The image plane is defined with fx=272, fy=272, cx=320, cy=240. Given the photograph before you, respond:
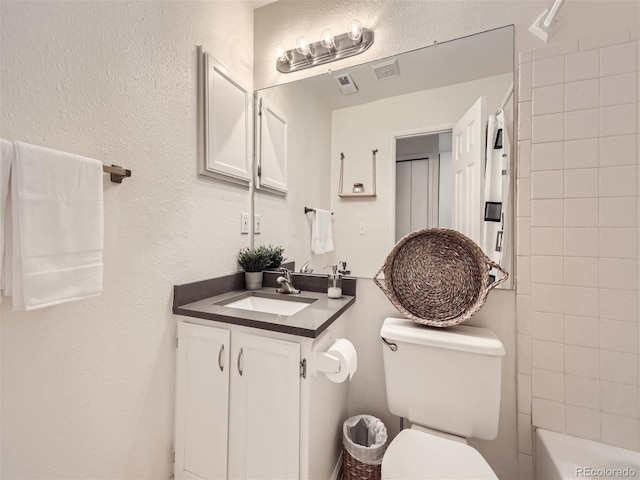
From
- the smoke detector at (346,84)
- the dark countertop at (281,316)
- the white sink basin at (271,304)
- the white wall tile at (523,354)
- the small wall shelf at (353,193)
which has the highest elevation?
the smoke detector at (346,84)

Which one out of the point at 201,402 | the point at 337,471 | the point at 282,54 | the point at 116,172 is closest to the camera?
the point at 116,172

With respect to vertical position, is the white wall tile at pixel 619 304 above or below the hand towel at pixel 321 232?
below

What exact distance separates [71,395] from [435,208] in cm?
157

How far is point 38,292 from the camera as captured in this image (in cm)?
72

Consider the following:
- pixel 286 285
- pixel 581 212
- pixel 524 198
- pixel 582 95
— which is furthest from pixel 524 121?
pixel 286 285

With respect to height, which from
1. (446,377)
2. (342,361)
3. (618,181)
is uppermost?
(618,181)

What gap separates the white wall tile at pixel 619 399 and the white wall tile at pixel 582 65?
119 centimetres

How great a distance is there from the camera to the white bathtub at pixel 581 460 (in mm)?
947

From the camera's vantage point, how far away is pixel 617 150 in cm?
102

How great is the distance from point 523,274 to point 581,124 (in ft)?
2.07

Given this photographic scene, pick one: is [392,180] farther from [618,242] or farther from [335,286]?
[618,242]

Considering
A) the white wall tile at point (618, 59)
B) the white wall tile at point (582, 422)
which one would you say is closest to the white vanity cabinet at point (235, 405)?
the white wall tile at point (582, 422)

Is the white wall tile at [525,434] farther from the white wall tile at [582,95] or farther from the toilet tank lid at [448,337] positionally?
the white wall tile at [582,95]

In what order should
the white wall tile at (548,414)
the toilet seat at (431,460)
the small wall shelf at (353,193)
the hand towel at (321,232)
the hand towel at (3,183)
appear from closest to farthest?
the hand towel at (3,183), the toilet seat at (431,460), the white wall tile at (548,414), the small wall shelf at (353,193), the hand towel at (321,232)
